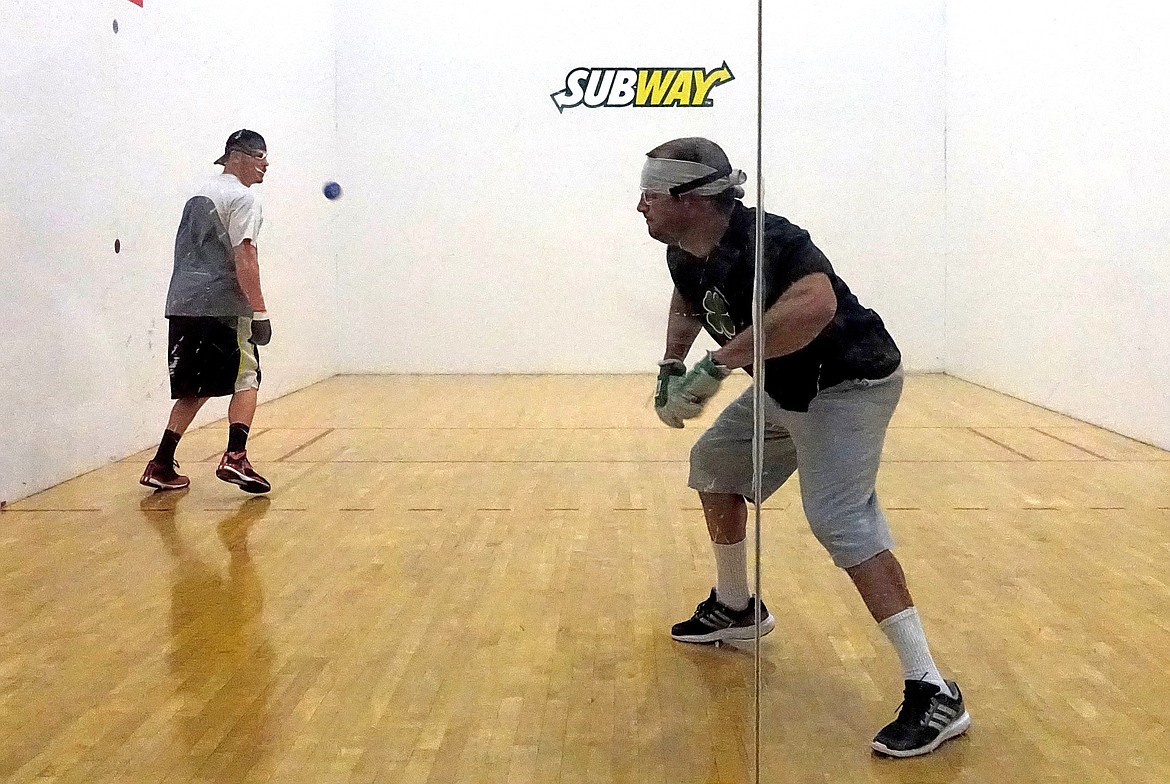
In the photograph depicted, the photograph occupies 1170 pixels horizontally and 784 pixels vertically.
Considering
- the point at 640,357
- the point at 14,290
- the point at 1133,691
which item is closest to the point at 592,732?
the point at 1133,691

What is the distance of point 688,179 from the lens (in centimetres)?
159

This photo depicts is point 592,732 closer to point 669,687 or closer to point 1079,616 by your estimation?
point 669,687

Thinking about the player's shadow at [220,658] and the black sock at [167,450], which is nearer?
the player's shadow at [220,658]

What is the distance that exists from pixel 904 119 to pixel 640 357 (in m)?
2.69

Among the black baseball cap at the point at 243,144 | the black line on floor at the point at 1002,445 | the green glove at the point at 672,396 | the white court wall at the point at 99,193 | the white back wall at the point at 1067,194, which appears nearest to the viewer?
the green glove at the point at 672,396

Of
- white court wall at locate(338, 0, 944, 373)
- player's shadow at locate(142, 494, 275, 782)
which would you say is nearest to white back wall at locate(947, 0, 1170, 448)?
player's shadow at locate(142, 494, 275, 782)

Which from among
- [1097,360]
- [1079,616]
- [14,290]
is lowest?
[1079,616]

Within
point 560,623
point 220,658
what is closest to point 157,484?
point 220,658

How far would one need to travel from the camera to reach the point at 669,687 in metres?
1.69

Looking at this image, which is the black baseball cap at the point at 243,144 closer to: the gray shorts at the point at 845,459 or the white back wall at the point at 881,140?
the white back wall at the point at 881,140

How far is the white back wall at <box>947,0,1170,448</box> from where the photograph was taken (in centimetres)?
282

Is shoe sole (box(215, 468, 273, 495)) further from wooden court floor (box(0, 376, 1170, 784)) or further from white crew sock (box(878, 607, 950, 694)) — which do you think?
white crew sock (box(878, 607, 950, 694))

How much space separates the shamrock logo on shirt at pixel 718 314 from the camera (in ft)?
5.20

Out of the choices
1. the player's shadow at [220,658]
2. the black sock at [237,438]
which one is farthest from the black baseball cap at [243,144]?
the player's shadow at [220,658]
